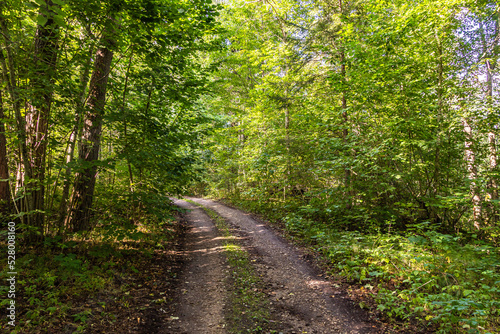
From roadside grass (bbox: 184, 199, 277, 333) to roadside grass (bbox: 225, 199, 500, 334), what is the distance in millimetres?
2094

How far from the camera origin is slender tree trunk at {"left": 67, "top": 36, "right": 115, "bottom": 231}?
535cm

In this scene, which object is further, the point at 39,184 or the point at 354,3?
the point at 354,3

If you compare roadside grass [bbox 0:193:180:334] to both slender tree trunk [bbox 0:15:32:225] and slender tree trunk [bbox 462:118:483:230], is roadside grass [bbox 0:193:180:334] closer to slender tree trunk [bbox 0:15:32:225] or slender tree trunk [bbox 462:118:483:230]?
slender tree trunk [bbox 0:15:32:225]

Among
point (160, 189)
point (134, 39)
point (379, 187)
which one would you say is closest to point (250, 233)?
point (160, 189)

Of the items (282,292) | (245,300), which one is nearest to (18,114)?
(245,300)

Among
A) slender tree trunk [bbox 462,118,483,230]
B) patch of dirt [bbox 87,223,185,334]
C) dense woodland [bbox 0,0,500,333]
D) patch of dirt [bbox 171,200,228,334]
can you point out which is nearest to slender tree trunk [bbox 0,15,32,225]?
dense woodland [bbox 0,0,500,333]

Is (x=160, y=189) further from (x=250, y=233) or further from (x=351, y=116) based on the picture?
(x=351, y=116)

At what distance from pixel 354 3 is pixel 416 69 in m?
3.79

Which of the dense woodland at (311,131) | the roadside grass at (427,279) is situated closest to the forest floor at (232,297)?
the roadside grass at (427,279)

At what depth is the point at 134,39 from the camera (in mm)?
4777

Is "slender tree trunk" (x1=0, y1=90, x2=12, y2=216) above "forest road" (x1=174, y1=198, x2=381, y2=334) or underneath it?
above

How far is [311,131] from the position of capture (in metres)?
11.4

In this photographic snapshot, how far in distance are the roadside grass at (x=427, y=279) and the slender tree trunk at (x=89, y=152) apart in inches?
255

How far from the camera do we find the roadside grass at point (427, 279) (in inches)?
139
